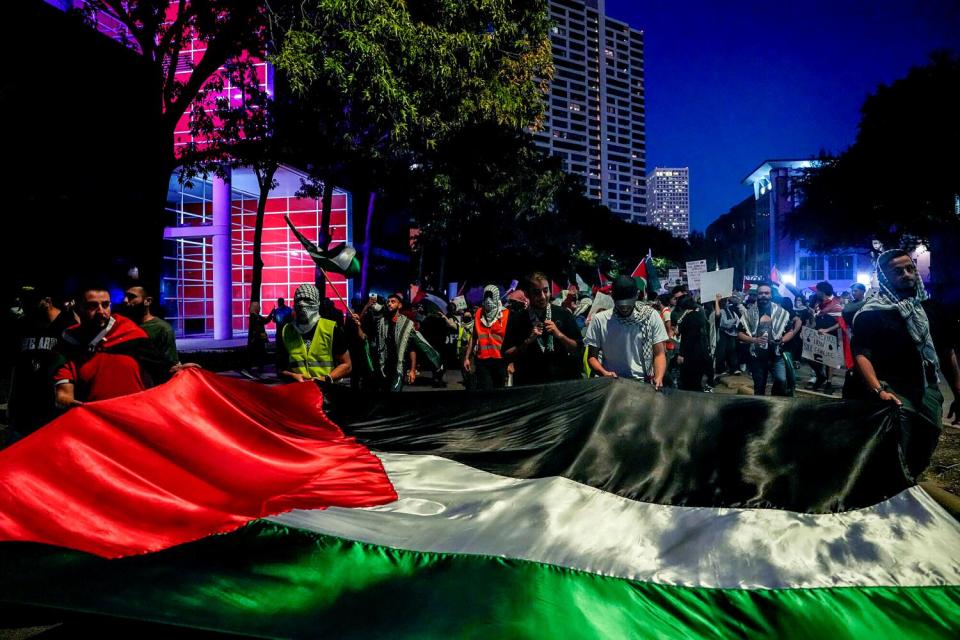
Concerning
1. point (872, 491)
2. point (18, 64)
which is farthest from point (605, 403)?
point (18, 64)

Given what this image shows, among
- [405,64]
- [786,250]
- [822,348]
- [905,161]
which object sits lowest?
[822,348]

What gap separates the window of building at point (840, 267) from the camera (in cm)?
6769

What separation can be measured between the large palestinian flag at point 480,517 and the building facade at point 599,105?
15808cm

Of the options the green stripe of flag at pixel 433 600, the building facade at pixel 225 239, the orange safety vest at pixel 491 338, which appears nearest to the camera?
the green stripe of flag at pixel 433 600

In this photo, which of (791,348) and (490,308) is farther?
(791,348)

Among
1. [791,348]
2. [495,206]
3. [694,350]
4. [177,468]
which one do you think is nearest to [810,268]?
[495,206]

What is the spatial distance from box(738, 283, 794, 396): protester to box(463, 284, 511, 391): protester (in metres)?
4.11

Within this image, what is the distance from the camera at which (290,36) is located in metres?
10.8

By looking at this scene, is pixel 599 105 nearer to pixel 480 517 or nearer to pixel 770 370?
pixel 770 370

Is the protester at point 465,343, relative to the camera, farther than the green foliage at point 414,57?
No

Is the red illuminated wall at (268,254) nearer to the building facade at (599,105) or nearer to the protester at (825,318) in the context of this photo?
the protester at (825,318)

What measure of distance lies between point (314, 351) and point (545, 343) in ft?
7.59

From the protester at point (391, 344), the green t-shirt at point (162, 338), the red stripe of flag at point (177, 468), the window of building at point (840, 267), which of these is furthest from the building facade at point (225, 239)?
the window of building at point (840, 267)

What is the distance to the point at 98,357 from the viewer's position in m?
5.37
